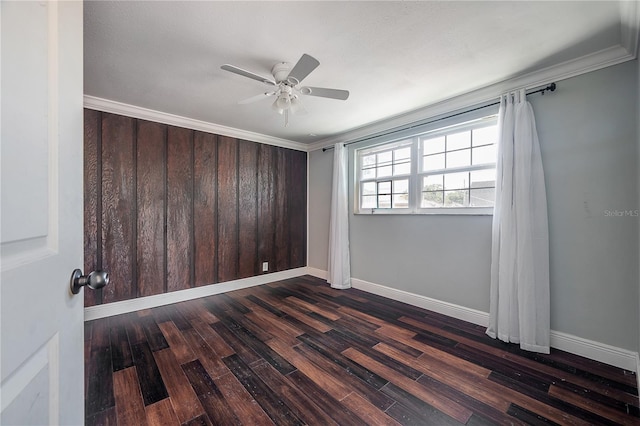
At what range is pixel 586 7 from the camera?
1552 millimetres

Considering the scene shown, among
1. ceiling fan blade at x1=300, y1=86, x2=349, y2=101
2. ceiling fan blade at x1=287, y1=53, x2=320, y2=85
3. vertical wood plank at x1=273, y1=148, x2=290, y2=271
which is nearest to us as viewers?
ceiling fan blade at x1=287, y1=53, x2=320, y2=85

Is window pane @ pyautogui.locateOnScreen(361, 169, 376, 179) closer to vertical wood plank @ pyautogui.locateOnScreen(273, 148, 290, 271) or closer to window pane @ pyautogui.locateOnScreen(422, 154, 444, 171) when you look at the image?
window pane @ pyautogui.locateOnScreen(422, 154, 444, 171)

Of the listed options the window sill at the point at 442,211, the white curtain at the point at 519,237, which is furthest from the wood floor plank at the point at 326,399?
the window sill at the point at 442,211

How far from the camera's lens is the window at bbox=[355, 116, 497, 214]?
271 centimetres

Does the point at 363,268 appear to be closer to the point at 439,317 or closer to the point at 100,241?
the point at 439,317

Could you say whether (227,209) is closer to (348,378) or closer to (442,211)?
(348,378)

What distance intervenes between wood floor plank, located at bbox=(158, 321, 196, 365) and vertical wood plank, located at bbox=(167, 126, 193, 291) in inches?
31.3

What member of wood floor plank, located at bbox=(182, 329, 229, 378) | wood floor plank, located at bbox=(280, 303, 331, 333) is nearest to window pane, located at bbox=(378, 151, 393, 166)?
wood floor plank, located at bbox=(280, 303, 331, 333)

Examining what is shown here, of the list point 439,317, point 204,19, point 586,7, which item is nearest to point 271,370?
point 439,317

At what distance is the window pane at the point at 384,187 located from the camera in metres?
3.61

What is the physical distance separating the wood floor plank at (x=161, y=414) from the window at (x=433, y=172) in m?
2.94

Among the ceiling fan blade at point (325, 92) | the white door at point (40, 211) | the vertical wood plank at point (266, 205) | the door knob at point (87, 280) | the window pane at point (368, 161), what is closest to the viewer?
the white door at point (40, 211)

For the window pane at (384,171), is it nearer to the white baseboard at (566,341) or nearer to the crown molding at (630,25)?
the white baseboard at (566,341)

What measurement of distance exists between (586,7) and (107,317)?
15.8ft
